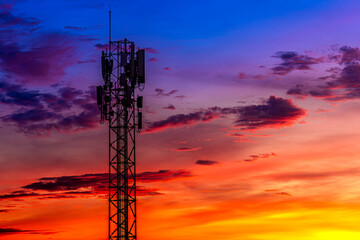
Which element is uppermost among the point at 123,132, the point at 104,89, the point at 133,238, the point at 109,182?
the point at 104,89

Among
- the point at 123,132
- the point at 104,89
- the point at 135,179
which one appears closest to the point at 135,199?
the point at 135,179

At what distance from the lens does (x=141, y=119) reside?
268 ft

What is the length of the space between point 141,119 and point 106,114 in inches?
192

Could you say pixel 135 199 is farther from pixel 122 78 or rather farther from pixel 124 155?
pixel 122 78

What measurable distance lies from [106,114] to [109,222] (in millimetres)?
13873

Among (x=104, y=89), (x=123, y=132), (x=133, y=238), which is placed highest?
(x=104, y=89)

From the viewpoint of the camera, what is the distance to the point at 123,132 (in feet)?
267

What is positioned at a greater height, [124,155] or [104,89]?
[104,89]

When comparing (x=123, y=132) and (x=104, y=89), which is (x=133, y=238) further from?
(x=104, y=89)

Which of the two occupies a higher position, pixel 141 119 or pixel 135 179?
pixel 141 119

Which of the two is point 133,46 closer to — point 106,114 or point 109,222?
point 106,114

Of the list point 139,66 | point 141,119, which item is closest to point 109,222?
point 141,119

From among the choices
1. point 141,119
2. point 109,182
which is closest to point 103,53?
point 141,119

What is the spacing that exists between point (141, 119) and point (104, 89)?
6.61 meters
